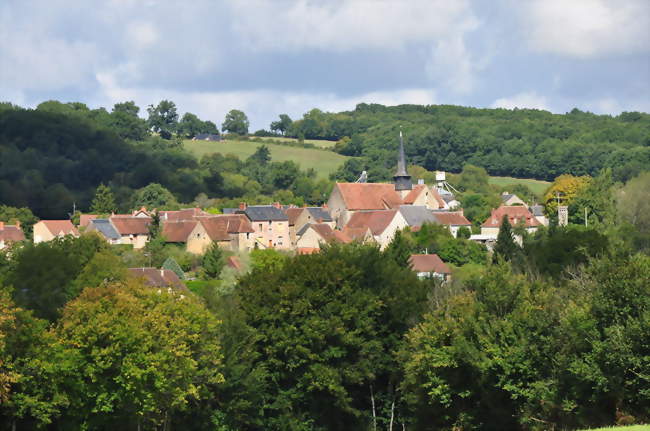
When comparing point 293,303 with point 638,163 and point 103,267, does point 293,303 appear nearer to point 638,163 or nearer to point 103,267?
point 103,267

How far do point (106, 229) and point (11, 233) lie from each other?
7.34m

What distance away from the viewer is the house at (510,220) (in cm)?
8844

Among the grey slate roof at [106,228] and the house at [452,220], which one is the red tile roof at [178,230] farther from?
the house at [452,220]

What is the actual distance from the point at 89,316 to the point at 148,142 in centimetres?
11901

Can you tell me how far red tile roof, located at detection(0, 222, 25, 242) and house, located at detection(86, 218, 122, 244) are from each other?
5.21m

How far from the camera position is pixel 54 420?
31844 mm


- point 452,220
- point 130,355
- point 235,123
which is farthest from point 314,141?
point 130,355

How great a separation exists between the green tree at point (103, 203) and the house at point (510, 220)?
38345 mm

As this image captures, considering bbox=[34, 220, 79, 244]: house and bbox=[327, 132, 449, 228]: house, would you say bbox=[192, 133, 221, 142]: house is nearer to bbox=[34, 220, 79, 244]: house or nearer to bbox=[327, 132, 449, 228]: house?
bbox=[327, 132, 449, 228]: house

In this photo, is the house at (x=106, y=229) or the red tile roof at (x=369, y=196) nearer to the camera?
the house at (x=106, y=229)

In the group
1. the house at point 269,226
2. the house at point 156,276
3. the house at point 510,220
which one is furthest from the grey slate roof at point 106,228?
the house at point 510,220

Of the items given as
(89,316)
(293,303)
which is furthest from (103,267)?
(89,316)

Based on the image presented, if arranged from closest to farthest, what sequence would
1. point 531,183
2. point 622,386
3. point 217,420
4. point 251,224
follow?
1. point 622,386
2. point 217,420
3. point 251,224
4. point 531,183

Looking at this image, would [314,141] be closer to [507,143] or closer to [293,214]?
[507,143]
